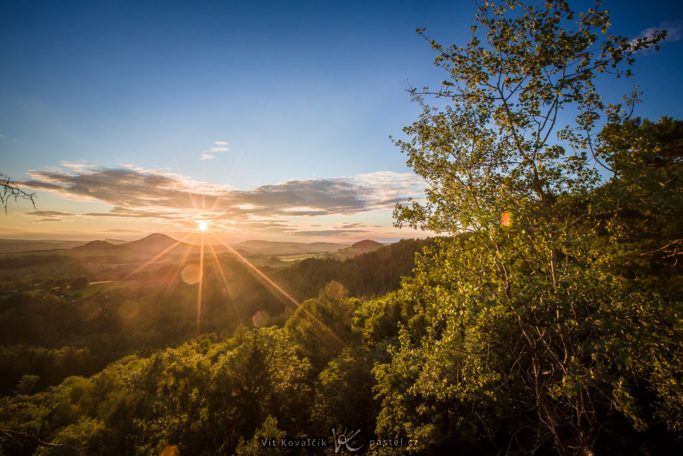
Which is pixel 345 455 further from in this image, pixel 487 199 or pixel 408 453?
pixel 487 199

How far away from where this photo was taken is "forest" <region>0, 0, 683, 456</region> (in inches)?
257

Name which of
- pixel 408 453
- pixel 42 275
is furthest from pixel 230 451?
pixel 42 275

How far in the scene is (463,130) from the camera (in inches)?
364

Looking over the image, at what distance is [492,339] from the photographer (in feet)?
25.2

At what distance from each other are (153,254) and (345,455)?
748 ft

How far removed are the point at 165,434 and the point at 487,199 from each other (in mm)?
23957

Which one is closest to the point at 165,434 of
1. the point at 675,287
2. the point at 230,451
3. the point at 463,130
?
the point at 230,451

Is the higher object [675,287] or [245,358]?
[675,287]

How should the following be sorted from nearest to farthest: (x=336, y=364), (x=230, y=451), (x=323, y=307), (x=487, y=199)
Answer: (x=487, y=199), (x=230, y=451), (x=336, y=364), (x=323, y=307)

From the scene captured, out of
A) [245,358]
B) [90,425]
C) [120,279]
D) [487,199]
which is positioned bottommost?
[120,279]

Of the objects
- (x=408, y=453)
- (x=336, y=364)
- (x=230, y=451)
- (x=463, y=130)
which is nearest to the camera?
(x=463, y=130)

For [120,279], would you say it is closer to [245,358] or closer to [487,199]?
[245,358]

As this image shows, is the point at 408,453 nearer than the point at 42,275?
Yes

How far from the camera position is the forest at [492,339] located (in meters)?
6.54
